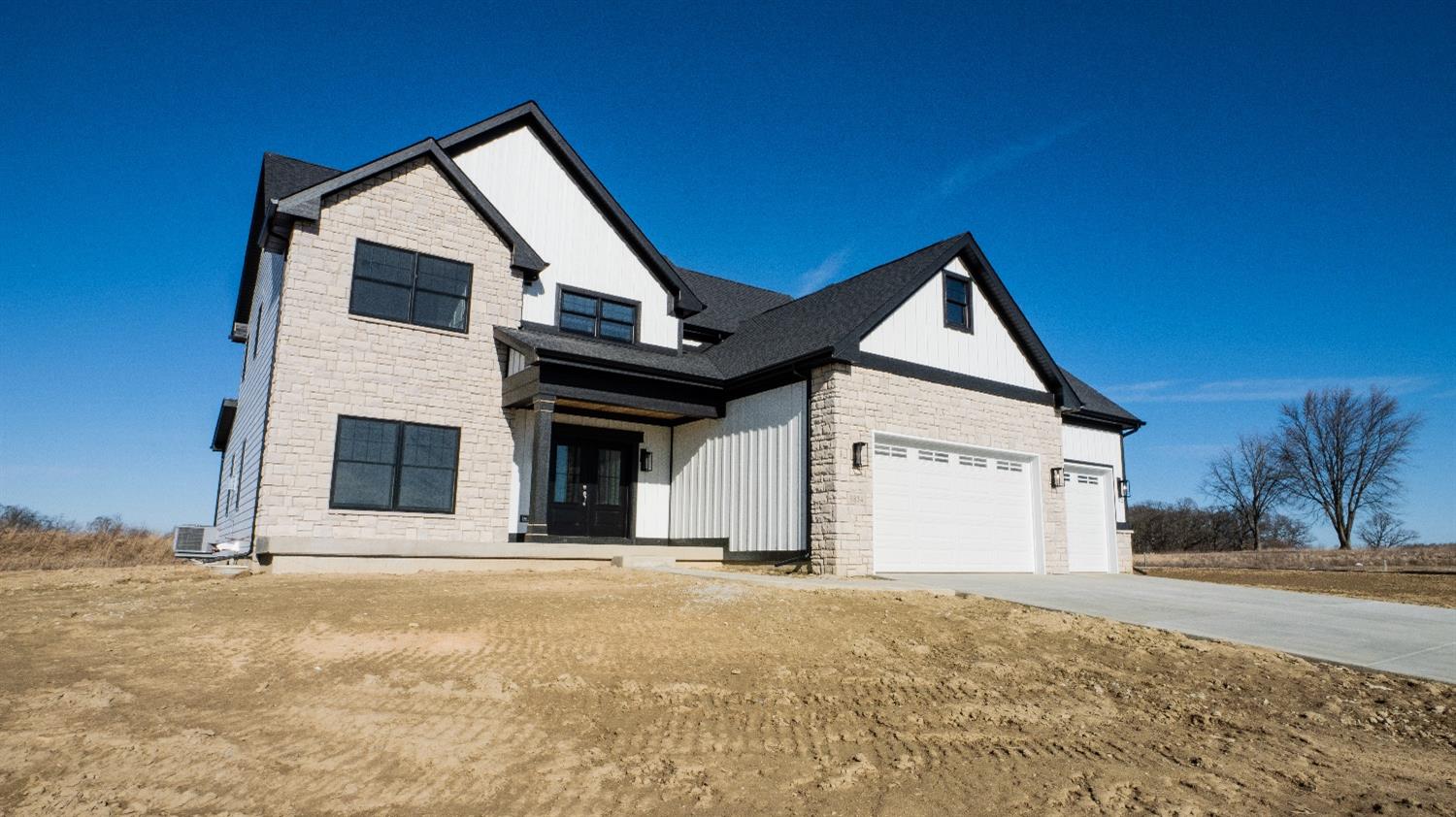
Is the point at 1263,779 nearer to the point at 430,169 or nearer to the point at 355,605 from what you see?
the point at 355,605

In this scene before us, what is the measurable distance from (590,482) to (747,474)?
3211 mm

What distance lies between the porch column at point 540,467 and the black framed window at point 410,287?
2.24 meters

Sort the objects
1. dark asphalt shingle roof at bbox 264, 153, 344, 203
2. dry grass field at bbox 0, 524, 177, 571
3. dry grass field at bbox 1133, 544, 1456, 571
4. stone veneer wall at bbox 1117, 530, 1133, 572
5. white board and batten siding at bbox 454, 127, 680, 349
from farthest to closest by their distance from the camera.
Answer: dry grass field at bbox 1133, 544, 1456, 571 < stone veneer wall at bbox 1117, 530, 1133, 572 < dry grass field at bbox 0, 524, 177, 571 < white board and batten siding at bbox 454, 127, 680, 349 < dark asphalt shingle roof at bbox 264, 153, 344, 203

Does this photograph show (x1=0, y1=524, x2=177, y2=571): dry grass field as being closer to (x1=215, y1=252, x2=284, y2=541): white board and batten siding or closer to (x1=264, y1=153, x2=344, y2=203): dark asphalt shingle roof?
(x1=215, y1=252, x2=284, y2=541): white board and batten siding

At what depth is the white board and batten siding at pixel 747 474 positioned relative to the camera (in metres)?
14.2

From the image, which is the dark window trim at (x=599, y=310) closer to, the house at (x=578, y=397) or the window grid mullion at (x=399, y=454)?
the house at (x=578, y=397)

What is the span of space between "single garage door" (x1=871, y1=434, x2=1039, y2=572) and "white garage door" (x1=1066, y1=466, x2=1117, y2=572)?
2.50 meters

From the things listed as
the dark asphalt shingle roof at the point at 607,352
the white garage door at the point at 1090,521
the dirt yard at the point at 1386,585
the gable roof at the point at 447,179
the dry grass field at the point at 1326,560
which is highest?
the gable roof at the point at 447,179

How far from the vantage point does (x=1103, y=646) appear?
789 cm

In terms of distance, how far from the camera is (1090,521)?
19109mm

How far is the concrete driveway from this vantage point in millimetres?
7590

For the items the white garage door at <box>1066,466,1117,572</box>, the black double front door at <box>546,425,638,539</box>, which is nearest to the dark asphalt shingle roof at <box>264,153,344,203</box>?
the black double front door at <box>546,425,638,539</box>

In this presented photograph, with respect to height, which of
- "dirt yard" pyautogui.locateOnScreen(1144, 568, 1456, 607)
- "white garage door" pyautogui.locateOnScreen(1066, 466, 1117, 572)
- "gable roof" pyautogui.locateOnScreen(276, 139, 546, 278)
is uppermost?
"gable roof" pyautogui.locateOnScreen(276, 139, 546, 278)

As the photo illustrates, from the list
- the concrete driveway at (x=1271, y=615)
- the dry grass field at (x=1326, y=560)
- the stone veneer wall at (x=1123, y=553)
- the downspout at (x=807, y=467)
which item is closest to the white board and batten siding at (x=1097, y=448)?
the stone veneer wall at (x=1123, y=553)
